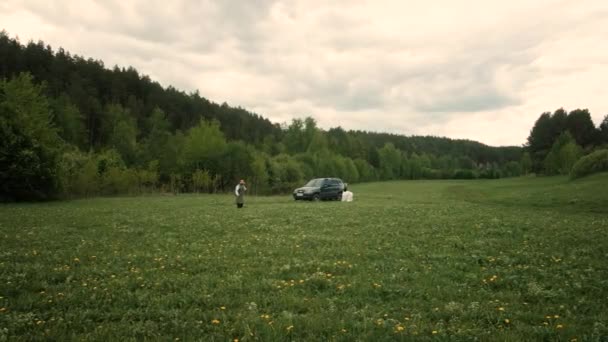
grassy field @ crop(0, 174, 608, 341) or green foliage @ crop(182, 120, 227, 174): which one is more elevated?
green foliage @ crop(182, 120, 227, 174)

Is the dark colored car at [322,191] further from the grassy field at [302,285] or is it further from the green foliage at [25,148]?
the grassy field at [302,285]

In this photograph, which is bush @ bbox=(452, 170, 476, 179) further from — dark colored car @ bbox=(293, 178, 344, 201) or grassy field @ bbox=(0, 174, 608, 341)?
grassy field @ bbox=(0, 174, 608, 341)

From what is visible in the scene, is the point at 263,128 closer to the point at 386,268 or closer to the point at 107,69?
the point at 107,69

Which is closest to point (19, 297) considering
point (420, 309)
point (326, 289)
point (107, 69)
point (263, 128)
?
point (326, 289)

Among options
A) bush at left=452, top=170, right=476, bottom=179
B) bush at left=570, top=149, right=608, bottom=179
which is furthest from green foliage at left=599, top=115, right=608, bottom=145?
bush at left=570, top=149, right=608, bottom=179

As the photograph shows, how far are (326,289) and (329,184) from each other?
31813mm

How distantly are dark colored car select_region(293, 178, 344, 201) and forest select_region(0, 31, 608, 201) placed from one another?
2216cm

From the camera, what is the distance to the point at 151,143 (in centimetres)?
6738

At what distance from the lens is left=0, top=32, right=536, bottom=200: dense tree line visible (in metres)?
36.4

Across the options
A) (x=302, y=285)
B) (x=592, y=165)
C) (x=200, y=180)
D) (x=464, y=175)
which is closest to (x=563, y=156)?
(x=592, y=165)

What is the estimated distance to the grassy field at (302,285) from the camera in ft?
20.0

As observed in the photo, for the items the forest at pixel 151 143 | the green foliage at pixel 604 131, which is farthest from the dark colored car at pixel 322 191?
the green foliage at pixel 604 131

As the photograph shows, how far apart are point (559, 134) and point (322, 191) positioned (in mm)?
98066

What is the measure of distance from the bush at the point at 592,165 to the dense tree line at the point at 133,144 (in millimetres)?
44841
